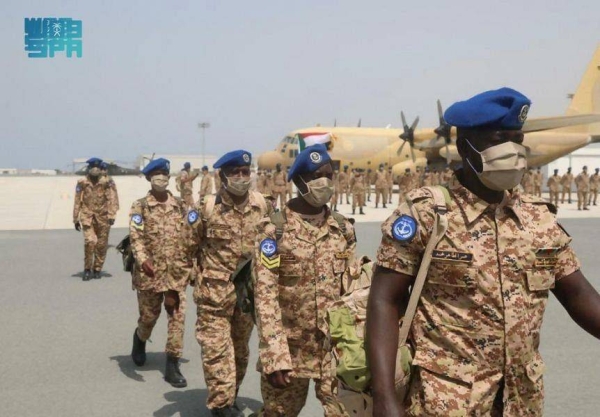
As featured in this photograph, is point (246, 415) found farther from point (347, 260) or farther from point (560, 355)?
point (560, 355)

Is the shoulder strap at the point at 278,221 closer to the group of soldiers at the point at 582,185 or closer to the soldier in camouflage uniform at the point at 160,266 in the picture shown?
the soldier in camouflage uniform at the point at 160,266

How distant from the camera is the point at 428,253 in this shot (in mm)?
2240

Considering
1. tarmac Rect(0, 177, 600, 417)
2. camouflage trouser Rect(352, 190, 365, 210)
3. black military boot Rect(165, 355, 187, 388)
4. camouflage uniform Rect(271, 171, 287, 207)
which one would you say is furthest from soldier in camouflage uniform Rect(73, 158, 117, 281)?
camouflage uniform Rect(271, 171, 287, 207)

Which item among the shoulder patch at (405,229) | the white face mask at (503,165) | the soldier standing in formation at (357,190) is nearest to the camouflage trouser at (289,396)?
the shoulder patch at (405,229)

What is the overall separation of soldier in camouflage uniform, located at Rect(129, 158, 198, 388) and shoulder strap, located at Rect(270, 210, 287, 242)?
5.82 feet

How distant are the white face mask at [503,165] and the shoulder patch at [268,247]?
1.76m

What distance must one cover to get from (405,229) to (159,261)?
469cm

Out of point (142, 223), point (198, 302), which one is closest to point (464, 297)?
point (198, 302)

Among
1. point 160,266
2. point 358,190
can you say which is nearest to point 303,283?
point 160,266

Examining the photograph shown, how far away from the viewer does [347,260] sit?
409 centimetres

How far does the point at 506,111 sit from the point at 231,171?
3.24m

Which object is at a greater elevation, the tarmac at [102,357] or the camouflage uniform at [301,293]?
the camouflage uniform at [301,293]

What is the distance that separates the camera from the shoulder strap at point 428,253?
224 centimetres

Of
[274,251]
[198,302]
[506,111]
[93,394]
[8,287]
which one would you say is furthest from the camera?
[8,287]
